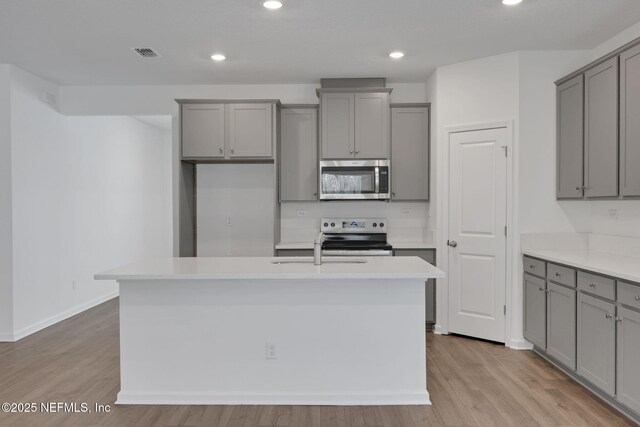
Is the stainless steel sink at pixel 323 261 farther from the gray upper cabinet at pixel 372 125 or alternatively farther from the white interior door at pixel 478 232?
the gray upper cabinet at pixel 372 125

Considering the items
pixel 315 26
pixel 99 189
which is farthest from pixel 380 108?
pixel 99 189

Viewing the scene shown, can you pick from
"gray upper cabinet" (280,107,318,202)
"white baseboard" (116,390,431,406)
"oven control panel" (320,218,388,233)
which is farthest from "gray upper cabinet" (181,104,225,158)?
"white baseboard" (116,390,431,406)

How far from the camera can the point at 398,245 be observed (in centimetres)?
466

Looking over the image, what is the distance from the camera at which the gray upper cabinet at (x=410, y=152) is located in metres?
4.86

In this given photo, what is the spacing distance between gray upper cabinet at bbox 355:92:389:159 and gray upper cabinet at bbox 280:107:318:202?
0.49 meters

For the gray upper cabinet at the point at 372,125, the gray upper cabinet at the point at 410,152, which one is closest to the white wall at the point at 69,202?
the gray upper cabinet at the point at 372,125

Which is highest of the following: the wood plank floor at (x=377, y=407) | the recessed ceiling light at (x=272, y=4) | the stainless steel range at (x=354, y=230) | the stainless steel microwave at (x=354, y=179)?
the recessed ceiling light at (x=272, y=4)

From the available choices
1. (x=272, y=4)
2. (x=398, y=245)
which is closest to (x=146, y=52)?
(x=272, y=4)

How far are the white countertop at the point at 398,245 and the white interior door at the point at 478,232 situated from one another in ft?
0.95

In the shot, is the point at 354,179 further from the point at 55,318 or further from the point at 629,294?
the point at 55,318

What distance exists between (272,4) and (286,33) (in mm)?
566

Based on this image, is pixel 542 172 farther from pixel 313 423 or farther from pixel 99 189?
pixel 99 189

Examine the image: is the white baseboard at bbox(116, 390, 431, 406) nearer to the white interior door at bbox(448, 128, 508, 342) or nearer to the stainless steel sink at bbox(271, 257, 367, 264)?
the stainless steel sink at bbox(271, 257, 367, 264)

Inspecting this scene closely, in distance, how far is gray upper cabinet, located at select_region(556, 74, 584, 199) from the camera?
3.67 m
